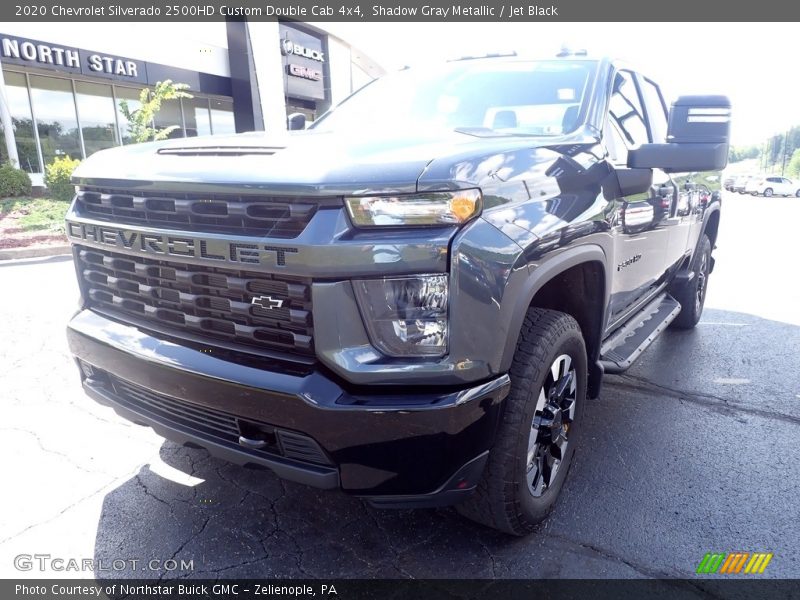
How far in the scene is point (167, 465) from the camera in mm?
2869

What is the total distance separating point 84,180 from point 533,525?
2.28 m

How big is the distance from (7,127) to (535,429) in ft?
59.1

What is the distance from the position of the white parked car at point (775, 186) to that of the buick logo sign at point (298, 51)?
31119 millimetres

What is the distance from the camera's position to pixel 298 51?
2591 centimetres

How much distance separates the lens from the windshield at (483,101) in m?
2.87

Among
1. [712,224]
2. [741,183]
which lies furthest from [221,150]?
[741,183]

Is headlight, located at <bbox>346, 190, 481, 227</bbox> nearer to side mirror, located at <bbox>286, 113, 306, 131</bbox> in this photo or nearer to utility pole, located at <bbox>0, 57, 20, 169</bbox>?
side mirror, located at <bbox>286, 113, 306, 131</bbox>

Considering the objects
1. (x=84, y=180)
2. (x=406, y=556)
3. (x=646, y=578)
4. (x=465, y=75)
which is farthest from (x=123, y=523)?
(x=465, y=75)

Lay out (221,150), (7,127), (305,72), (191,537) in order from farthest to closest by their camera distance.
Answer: (305,72) → (7,127) → (191,537) → (221,150)

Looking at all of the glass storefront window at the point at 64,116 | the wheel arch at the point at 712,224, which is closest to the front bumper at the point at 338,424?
the wheel arch at the point at 712,224

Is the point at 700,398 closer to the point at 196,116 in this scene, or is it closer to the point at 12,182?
the point at 12,182

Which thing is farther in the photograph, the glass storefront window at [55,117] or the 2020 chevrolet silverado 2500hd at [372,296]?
the glass storefront window at [55,117]

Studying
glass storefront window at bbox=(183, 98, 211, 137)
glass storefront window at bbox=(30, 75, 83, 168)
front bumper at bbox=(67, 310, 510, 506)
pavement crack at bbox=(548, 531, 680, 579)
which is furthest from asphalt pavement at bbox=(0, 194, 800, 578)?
glass storefront window at bbox=(183, 98, 211, 137)

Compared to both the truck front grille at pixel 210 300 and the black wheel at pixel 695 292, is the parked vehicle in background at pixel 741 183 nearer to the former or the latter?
the black wheel at pixel 695 292
